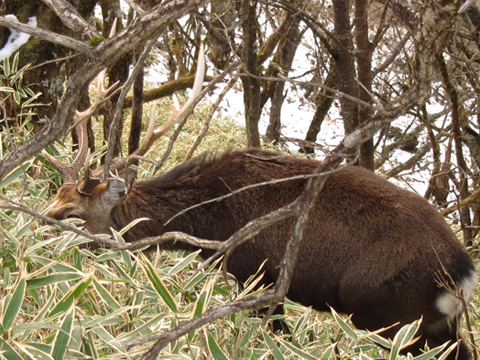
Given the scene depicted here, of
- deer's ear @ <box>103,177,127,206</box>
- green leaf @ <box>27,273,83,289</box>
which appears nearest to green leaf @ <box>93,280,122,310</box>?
green leaf @ <box>27,273,83,289</box>

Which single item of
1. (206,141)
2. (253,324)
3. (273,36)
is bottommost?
(253,324)

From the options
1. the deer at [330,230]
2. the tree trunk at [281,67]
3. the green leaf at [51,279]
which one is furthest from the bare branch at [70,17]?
the tree trunk at [281,67]

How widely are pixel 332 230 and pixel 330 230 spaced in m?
0.01

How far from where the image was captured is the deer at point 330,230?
361cm

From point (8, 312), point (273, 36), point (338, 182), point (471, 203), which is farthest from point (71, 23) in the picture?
point (273, 36)

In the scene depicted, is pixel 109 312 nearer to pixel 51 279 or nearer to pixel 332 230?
pixel 51 279

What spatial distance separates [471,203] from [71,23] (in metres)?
4.48

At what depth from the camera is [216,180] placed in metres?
4.20

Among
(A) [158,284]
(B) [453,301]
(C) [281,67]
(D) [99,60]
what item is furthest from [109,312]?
(C) [281,67]

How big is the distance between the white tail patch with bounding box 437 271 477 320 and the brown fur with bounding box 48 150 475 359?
0.03 m

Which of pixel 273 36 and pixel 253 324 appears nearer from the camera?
pixel 253 324

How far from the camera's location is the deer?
3605 mm

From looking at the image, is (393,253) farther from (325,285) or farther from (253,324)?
(253,324)

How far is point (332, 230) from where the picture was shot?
3824mm
